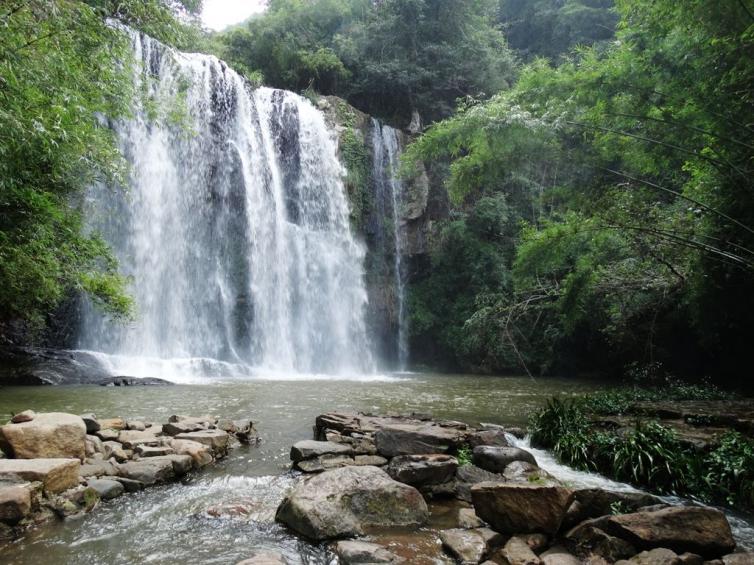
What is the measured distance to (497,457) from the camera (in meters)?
5.75

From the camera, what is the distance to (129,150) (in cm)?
1758

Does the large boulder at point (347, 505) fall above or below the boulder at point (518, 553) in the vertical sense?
above

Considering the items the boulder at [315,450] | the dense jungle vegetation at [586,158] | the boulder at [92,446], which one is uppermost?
the dense jungle vegetation at [586,158]

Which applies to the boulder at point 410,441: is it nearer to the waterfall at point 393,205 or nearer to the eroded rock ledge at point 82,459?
the eroded rock ledge at point 82,459

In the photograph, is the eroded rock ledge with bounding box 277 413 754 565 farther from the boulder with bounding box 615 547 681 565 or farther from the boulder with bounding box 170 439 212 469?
the boulder with bounding box 170 439 212 469

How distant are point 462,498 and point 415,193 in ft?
68.2

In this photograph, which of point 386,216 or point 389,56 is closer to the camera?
point 386,216

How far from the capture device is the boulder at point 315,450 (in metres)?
5.71

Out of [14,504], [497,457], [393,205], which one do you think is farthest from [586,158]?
[393,205]

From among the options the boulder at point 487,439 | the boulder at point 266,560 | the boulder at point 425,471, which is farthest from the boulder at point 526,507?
the boulder at point 487,439

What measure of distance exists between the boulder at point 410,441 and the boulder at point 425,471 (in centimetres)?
69

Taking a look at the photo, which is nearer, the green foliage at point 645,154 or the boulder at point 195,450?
the boulder at point 195,450

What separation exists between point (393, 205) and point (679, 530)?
22.0m

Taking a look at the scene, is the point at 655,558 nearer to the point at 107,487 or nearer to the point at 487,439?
the point at 487,439
